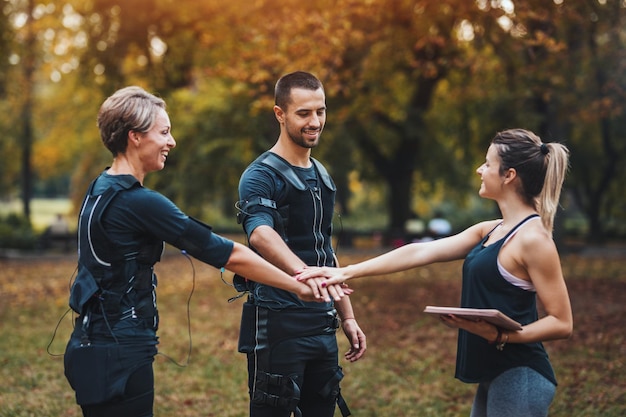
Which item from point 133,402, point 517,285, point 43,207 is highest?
point 517,285

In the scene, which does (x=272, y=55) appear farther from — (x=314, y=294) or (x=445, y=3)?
(x=314, y=294)

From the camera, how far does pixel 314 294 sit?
13.4 feet

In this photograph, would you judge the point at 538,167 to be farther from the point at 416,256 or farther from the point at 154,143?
the point at 154,143

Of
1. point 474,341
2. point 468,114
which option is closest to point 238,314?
point 474,341

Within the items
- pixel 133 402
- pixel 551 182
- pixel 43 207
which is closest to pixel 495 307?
pixel 551 182

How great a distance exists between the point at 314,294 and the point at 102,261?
3.90ft

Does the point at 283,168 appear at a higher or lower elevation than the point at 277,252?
higher

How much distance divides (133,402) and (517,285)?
74.9 inches

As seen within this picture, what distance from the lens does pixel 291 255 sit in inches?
164

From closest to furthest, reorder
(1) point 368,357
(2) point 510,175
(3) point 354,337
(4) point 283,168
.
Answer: (2) point 510,175 → (4) point 283,168 → (3) point 354,337 → (1) point 368,357

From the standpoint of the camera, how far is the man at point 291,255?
4.20 metres

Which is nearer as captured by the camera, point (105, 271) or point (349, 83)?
point (105, 271)

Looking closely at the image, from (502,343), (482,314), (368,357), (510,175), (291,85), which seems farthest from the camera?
(368,357)

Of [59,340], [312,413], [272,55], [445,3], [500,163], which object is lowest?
[59,340]
